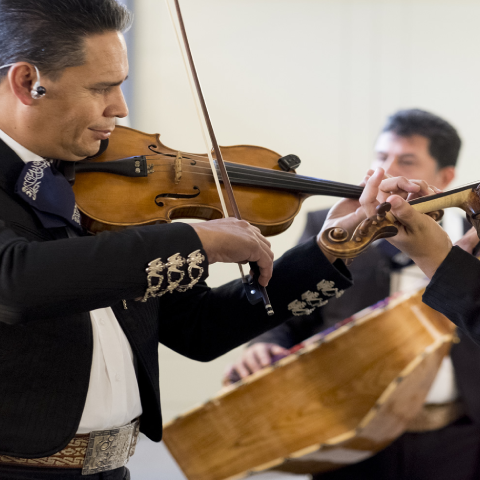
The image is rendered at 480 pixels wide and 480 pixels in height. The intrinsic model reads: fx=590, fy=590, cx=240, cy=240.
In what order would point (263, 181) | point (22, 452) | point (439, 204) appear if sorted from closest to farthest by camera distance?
point (22, 452)
point (439, 204)
point (263, 181)

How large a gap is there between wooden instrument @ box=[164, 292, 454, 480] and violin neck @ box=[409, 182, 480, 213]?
62 centimetres

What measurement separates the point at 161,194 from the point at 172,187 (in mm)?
28

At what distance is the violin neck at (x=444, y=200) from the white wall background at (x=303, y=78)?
2454mm

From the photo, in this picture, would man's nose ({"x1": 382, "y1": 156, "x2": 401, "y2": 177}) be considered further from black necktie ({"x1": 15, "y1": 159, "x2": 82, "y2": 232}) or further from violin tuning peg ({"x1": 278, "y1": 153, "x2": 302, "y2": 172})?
black necktie ({"x1": 15, "y1": 159, "x2": 82, "y2": 232})

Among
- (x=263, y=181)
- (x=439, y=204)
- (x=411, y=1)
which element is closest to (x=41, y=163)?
(x=263, y=181)

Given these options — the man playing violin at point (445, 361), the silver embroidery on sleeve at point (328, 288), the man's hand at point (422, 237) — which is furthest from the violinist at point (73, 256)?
the man playing violin at point (445, 361)

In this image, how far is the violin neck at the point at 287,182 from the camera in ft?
3.97

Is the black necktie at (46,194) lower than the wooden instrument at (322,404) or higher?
higher

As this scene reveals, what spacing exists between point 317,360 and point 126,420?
2.15 ft

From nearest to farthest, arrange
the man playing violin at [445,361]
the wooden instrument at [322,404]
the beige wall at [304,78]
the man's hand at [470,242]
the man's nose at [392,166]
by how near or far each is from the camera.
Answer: the man's hand at [470,242]
the wooden instrument at [322,404]
the man playing violin at [445,361]
the man's nose at [392,166]
the beige wall at [304,78]

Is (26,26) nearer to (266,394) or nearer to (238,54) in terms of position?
(266,394)

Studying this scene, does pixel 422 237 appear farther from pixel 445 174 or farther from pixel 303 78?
pixel 303 78

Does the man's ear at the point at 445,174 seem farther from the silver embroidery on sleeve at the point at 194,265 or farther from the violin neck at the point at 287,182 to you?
the silver embroidery on sleeve at the point at 194,265

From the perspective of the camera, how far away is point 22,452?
0.91 m
